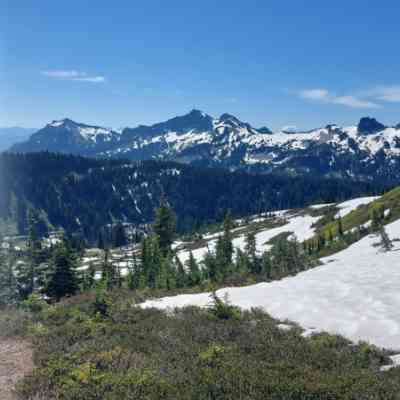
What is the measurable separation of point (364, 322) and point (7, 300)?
46.7 m

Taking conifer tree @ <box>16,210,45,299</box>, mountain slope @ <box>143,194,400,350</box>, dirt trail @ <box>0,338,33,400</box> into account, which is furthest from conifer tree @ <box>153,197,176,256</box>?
dirt trail @ <box>0,338,33,400</box>

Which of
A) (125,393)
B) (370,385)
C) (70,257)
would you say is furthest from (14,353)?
(70,257)

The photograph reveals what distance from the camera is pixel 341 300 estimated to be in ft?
63.3

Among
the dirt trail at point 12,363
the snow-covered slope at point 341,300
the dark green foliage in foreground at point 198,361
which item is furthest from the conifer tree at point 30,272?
the dirt trail at point 12,363

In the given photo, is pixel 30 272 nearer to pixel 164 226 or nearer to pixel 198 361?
pixel 164 226

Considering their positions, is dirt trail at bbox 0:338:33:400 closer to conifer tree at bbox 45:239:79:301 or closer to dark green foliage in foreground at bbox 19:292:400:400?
dark green foliage in foreground at bbox 19:292:400:400

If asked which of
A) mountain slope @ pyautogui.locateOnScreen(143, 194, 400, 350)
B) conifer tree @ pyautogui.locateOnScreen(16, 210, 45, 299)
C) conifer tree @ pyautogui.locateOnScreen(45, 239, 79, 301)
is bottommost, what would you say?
conifer tree @ pyautogui.locateOnScreen(16, 210, 45, 299)

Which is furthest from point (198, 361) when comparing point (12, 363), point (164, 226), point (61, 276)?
point (164, 226)

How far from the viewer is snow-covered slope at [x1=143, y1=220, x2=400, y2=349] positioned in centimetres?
1538

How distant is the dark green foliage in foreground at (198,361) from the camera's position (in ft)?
33.1

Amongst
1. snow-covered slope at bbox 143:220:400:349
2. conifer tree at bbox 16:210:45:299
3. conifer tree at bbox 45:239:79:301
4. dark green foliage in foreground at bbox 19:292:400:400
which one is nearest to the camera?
dark green foliage in foreground at bbox 19:292:400:400

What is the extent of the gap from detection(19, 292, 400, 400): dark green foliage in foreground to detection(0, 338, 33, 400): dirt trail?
1.14ft

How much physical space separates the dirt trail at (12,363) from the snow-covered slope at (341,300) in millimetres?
8034

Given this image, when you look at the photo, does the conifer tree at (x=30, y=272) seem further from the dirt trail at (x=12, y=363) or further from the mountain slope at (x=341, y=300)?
the dirt trail at (x=12, y=363)
